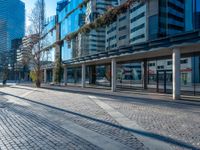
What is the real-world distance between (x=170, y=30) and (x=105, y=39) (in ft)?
46.5

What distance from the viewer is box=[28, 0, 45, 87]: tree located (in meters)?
44.4

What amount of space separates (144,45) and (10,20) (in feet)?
322

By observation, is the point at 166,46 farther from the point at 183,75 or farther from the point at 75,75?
the point at 75,75

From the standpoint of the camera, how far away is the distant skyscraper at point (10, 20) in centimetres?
10319

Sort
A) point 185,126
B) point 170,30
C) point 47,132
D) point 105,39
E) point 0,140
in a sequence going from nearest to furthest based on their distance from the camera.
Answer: point 0,140 → point 47,132 → point 185,126 → point 170,30 → point 105,39

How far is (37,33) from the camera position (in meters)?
44.8

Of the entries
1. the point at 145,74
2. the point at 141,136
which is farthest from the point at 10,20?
the point at 141,136

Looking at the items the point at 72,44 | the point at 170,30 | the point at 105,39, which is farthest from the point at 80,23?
the point at 170,30

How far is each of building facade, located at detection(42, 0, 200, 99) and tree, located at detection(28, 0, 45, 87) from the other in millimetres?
4615

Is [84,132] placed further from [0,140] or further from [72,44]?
[72,44]

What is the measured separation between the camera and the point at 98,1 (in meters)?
40.5

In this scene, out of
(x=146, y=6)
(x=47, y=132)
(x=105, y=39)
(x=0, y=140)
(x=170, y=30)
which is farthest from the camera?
(x=105, y=39)

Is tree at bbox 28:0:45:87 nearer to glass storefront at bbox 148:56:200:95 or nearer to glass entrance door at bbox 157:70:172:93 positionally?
glass storefront at bbox 148:56:200:95

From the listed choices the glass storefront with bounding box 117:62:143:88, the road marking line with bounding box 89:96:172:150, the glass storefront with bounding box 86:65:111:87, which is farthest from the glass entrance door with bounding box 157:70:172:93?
the glass storefront with bounding box 86:65:111:87
